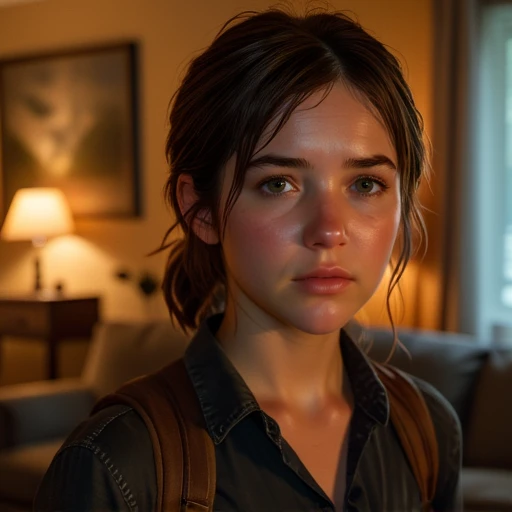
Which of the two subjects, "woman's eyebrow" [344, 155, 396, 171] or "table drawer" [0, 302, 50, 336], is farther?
"table drawer" [0, 302, 50, 336]

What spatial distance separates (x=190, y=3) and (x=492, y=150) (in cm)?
187

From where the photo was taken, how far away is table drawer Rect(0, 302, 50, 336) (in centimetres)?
495

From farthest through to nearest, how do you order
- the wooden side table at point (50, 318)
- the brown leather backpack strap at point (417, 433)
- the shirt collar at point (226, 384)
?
the wooden side table at point (50, 318)
the brown leather backpack strap at point (417, 433)
the shirt collar at point (226, 384)

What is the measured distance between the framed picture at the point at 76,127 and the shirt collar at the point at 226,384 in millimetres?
4189

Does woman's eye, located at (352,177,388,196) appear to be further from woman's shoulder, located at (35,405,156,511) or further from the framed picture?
the framed picture

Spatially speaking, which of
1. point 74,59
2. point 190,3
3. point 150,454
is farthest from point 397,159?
point 74,59

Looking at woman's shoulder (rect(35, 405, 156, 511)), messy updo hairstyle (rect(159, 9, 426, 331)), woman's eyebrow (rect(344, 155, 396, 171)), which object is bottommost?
woman's shoulder (rect(35, 405, 156, 511))

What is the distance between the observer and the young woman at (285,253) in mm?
887

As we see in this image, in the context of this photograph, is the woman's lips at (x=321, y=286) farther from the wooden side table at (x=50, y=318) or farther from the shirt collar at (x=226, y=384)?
the wooden side table at (x=50, y=318)

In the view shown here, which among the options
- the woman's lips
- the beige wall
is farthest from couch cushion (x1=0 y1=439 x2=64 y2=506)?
the woman's lips

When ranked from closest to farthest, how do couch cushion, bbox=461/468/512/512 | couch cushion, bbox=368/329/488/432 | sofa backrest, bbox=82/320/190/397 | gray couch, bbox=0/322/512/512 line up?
couch cushion, bbox=461/468/512/512
gray couch, bbox=0/322/512/512
couch cushion, bbox=368/329/488/432
sofa backrest, bbox=82/320/190/397

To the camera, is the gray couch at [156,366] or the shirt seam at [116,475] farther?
the gray couch at [156,366]

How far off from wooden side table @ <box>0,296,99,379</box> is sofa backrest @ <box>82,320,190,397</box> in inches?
32.5

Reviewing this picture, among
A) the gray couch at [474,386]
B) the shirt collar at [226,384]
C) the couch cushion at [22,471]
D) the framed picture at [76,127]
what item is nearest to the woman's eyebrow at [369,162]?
the shirt collar at [226,384]
